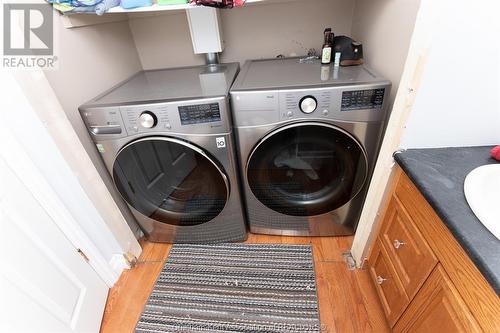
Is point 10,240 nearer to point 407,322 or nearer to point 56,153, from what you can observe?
point 56,153

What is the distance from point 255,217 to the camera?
1.44 m

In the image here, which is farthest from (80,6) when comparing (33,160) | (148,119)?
(33,160)

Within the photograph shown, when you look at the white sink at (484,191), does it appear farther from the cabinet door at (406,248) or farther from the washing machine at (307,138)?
the washing machine at (307,138)

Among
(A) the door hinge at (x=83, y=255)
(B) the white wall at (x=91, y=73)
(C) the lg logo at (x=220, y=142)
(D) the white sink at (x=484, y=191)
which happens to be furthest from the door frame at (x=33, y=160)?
(D) the white sink at (x=484, y=191)

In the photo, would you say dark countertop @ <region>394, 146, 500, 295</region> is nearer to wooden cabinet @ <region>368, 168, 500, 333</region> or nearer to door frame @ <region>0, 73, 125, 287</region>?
wooden cabinet @ <region>368, 168, 500, 333</region>

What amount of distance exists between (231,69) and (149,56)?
690 mm

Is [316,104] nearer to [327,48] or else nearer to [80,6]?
[327,48]

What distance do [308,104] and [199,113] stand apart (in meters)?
0.45

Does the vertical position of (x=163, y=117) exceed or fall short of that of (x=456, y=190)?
Answer: it exceeds it

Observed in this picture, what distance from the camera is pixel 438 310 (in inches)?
27.2

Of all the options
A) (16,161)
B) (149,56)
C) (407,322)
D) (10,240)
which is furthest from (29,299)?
(149,56)

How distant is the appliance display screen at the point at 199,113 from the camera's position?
1.01 meters

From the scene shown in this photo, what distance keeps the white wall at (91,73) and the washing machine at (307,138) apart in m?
0.71

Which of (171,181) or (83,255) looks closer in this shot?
(83,255)
